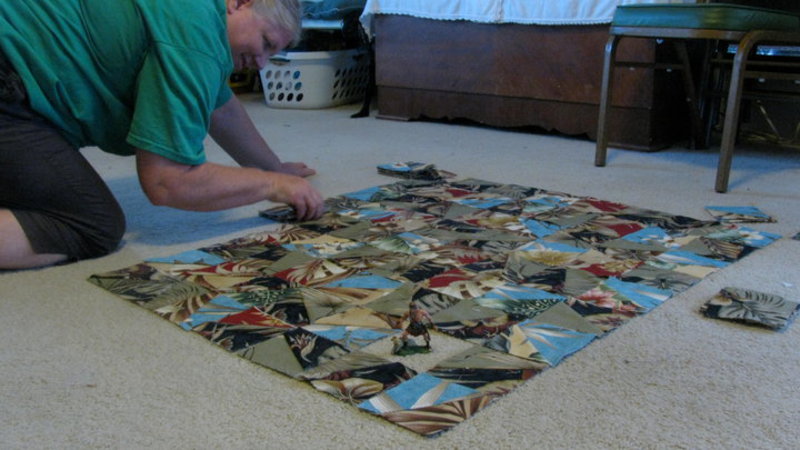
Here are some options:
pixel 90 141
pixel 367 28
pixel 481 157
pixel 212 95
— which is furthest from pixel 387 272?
pixel 367 28

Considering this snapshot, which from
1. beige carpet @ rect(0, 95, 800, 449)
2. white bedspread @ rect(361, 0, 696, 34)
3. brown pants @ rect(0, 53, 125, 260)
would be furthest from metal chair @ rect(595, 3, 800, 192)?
brown pants @ rect(0, 53, 125, 260)

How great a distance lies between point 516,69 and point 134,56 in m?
1.54

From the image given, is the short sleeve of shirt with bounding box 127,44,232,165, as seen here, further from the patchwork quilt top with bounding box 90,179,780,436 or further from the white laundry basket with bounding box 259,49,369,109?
the white laundry basket with bounding box 259,49,369,109

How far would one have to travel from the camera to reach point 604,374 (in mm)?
869

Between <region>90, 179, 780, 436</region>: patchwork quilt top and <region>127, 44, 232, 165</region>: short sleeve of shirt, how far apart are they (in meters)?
0.21

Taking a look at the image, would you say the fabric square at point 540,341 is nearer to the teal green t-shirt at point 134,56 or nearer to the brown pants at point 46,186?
the teal green t-shirt at point 134,56

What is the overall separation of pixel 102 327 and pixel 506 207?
87 cm

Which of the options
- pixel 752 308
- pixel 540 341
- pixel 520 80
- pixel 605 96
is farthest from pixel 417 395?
pixel 520 80

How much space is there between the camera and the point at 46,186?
1.17 metres

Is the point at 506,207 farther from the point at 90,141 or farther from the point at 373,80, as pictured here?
the point at 373,80

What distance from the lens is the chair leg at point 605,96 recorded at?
6.29ft

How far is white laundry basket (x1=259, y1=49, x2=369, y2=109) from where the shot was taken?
3027mm

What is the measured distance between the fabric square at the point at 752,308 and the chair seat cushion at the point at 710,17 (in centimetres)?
82

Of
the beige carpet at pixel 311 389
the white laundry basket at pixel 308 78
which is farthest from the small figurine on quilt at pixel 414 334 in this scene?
the white laundry basket at pixel 308 78
